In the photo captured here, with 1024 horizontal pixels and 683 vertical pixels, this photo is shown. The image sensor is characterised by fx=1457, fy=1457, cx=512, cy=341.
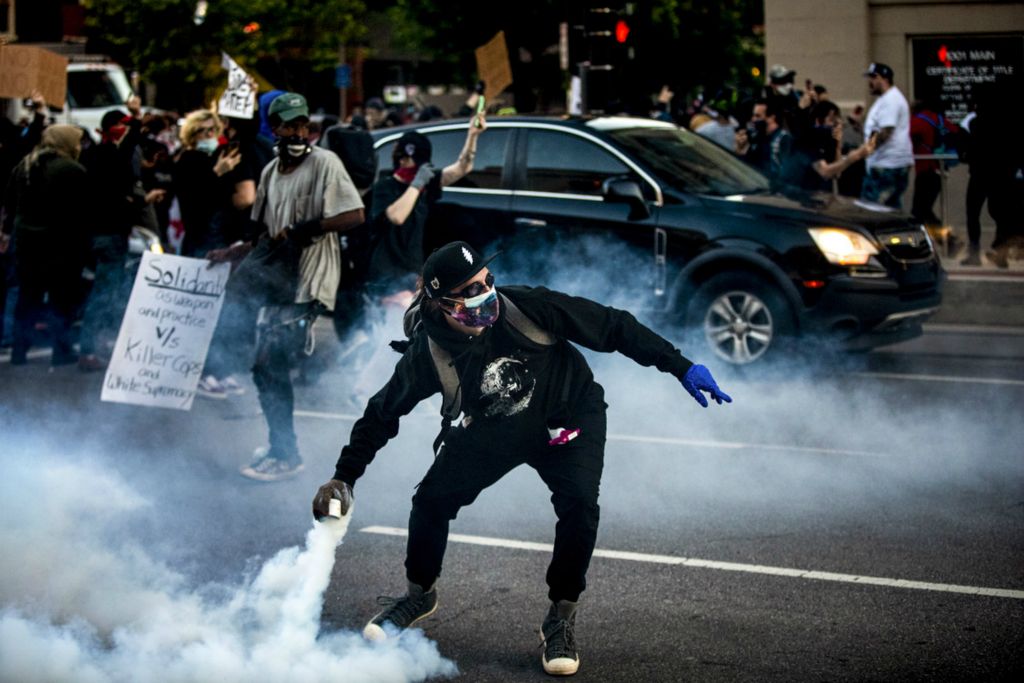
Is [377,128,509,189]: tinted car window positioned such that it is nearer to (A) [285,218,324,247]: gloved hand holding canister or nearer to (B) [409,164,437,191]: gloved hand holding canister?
(B) [409,164,437,191]: gloved hand holding canister

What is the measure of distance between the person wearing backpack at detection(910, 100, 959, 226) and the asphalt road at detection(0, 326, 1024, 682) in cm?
423

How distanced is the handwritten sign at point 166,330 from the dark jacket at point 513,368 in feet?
13.5

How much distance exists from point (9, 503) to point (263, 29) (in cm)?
3287

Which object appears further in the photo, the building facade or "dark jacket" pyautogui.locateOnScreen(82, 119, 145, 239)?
the building facade

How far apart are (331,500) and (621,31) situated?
1058 cm

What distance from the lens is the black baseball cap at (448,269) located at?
14.4 feet

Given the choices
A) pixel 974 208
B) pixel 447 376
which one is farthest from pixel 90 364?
pixel 974 208

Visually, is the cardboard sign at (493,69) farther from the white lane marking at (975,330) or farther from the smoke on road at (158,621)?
the smoke on road at (158,621)

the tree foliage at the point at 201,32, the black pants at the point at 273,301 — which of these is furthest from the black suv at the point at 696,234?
the tree foliage at the point at 201,32

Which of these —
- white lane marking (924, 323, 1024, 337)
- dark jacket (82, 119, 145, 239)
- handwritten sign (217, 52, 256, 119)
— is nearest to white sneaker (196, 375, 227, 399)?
dark jacket (82, 119, 145, 239)

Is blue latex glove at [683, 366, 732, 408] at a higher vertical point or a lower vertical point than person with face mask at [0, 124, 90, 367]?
lower

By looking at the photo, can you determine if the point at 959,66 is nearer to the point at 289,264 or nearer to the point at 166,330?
the point at 166,330

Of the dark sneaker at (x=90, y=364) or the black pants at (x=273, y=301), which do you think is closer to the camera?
the black pants at (x=273, y=301)

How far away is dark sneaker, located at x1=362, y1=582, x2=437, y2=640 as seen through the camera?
476 cm
